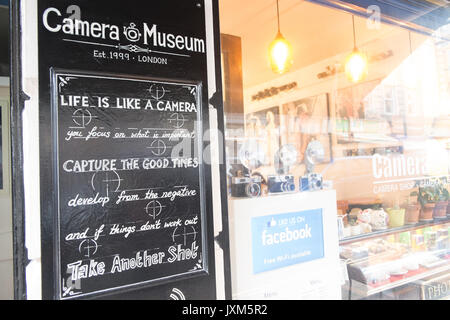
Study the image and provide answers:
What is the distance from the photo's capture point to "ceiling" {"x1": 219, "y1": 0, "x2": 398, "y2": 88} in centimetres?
255

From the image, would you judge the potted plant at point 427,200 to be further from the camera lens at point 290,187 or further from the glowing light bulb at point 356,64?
the camera lens at point 290,187

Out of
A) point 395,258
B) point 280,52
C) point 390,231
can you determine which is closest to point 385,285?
point 395,258

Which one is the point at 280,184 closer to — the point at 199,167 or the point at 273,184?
the point at 273,184

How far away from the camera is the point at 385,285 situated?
224 cm

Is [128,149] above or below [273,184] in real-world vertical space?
above

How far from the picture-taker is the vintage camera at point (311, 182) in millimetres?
1926

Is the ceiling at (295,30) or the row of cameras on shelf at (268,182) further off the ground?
the ceiling at (295,30)

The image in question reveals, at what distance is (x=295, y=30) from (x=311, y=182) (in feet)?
6.15

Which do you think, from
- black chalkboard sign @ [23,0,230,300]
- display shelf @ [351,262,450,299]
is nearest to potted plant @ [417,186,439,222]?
display shelf @ [351,262,450,299]

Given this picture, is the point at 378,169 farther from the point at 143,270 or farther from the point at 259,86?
the point at 143,270

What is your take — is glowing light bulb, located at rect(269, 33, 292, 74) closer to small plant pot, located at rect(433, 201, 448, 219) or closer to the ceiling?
the ceiling

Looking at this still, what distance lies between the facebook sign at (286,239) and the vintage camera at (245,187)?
14 centimetres

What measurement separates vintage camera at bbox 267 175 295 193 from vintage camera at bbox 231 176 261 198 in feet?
0.31

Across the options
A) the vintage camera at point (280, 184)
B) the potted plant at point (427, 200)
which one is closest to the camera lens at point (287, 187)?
the vintage camera at point (280, 184)
